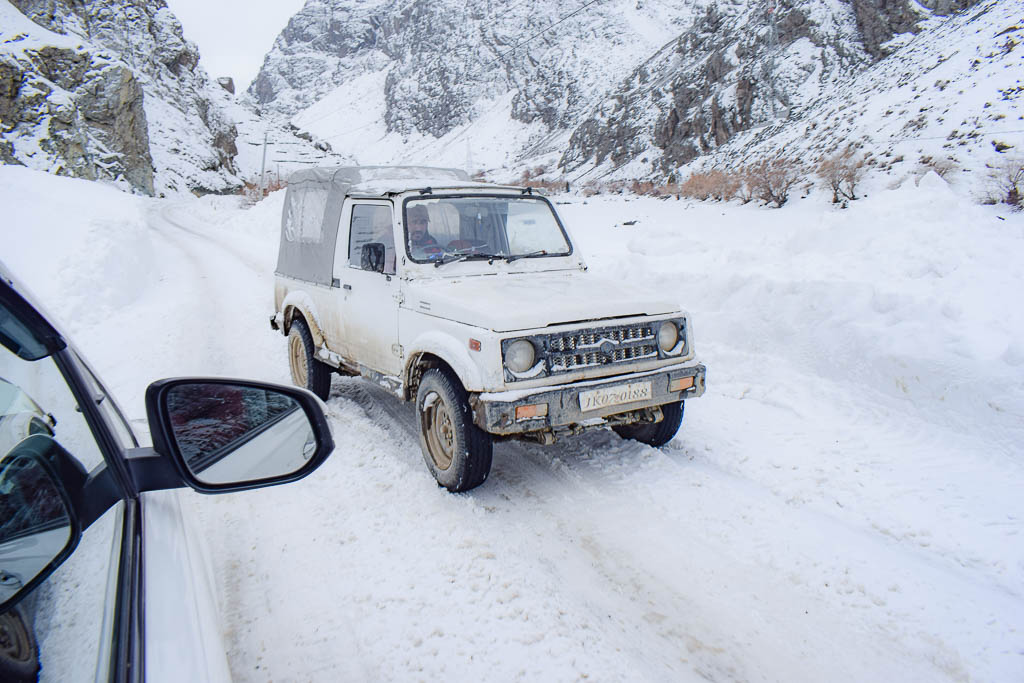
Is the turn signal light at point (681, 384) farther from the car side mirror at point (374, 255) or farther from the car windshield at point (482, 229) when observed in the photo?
the car side mirror at point (374, 255)

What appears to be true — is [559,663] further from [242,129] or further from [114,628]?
[242,129]

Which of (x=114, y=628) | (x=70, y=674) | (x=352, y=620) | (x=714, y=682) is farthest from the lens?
(x=352, y=620)

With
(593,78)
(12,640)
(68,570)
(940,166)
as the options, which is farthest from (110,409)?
(593,78)

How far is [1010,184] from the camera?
9680mm

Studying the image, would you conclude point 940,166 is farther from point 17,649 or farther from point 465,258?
point 17,649

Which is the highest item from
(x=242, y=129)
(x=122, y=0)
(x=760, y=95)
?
(x=122, y=0)

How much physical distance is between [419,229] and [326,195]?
149 cm

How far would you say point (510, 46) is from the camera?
102m

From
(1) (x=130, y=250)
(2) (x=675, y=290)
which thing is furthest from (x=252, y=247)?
(2) (x=675, y=290)

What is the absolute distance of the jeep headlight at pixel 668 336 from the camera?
13.6 feet

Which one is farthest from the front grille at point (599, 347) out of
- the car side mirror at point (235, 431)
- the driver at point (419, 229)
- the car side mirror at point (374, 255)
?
the car side mirror at point (235, 431)

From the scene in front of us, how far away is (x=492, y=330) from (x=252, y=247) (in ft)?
56.8

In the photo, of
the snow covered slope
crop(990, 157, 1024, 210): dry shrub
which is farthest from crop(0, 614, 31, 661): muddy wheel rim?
the snow covered slope

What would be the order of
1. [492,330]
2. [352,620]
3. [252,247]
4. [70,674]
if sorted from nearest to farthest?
1. [70,674]
2. [352,620]
3. [492,330]
4. [252,247]
